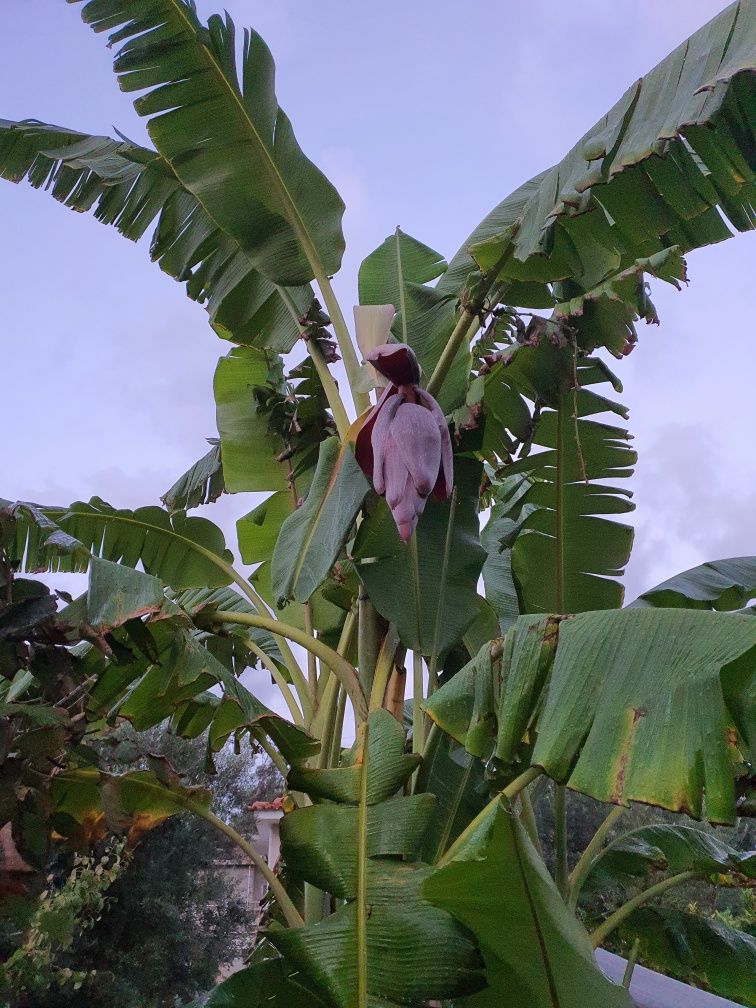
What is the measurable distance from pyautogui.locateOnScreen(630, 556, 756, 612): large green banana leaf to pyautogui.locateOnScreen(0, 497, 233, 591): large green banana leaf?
1.69m

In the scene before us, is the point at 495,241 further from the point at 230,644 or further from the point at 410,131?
the point at 410,131

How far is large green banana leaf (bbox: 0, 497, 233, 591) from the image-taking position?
115 inches

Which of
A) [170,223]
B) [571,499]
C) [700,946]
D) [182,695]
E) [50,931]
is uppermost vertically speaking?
[170,223]

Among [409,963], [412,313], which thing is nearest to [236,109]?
[412,313]

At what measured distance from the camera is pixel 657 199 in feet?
7.39

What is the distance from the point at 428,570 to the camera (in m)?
2.53

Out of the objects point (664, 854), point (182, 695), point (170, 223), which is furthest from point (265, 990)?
point (170, 223)

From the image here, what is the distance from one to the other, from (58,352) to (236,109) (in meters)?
2.78

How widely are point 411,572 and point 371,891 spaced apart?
0.97m

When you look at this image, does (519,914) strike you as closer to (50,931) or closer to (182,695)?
(182,695)

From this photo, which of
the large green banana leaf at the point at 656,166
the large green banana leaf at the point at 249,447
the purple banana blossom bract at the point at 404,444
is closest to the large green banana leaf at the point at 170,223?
the large green banana leaf at the point at 249,447

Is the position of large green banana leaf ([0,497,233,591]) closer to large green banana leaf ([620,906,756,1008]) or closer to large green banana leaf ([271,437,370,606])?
large green banana leaf ([271,437,370,606])

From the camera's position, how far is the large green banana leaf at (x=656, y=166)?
197 centimetres

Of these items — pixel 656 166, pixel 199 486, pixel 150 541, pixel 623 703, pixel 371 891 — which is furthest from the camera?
pixel 199 486
